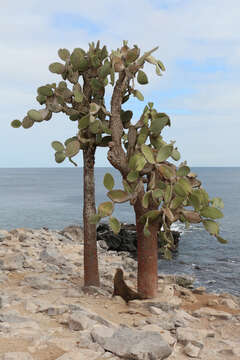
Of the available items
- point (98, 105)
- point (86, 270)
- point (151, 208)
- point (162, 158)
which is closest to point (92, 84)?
point (98, 105)

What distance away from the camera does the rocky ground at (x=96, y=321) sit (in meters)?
4.45

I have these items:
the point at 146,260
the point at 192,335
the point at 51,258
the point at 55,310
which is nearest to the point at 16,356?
the point at 55,310

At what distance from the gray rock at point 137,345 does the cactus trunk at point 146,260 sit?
2.71m

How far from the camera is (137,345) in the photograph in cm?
441

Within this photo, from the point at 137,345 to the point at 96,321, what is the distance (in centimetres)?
107

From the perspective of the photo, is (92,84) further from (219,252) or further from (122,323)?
(219,252)

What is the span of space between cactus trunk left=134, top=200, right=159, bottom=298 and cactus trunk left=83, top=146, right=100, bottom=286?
0.90 metres

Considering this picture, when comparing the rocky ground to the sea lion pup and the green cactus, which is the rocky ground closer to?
the sea lion pup

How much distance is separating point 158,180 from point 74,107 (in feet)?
7.49

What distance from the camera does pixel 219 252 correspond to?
20812 millimetres

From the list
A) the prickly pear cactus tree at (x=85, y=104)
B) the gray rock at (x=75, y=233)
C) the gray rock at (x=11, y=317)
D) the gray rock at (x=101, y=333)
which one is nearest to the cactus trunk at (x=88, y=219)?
the prickly pear cactus tree at (x=85, y=104)

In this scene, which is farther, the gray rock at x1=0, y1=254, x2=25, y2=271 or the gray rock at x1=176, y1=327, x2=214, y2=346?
the gray rock at x1=0, y1=254, x2=25, y2=271

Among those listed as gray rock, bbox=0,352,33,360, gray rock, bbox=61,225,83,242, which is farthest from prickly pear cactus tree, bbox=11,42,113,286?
gray rock, bbox=61,225,83,242

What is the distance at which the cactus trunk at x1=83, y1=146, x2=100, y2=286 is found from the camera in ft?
24.8
